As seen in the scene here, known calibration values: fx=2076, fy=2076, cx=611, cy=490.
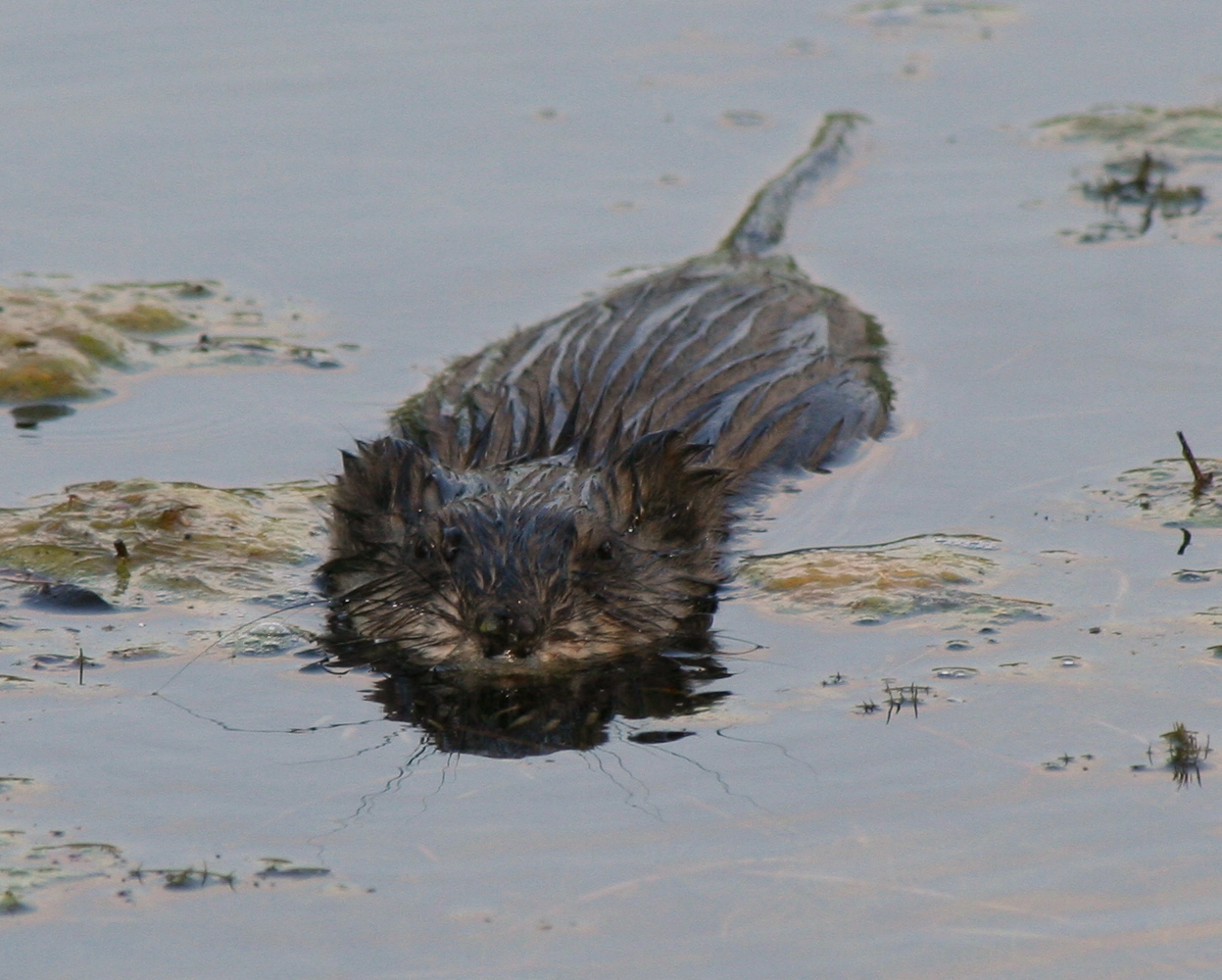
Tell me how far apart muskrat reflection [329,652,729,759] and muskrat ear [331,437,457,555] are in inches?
24.4

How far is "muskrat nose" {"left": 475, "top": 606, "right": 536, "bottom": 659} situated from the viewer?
6.83m

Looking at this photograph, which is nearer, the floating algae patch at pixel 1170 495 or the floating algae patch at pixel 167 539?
the floating algae patch at pixel 167 539

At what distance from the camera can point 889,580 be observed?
25.8 feet

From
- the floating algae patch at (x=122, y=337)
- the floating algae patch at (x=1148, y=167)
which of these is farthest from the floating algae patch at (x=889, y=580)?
the floating algae patch at (x=1148, y=167)

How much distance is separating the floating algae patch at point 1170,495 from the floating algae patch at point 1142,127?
566cm

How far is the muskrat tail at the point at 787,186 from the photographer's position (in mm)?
11951

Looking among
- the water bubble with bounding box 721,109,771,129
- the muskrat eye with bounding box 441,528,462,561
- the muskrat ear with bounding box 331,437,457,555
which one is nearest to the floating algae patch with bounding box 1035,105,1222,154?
the water bubble with bounding box 721,109,771,129

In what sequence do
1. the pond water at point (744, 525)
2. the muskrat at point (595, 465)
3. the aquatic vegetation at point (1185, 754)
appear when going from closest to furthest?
the pond water at point (744, 525), the aquatic vegetation at point (1185, 754), the muskrat at point (595, 465)

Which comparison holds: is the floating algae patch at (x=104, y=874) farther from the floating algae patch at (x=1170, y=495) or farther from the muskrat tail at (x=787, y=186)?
the muskrat tail at (x=787, y=186)

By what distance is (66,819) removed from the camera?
5.97 meters

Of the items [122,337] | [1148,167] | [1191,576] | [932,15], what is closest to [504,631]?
[1191,576]

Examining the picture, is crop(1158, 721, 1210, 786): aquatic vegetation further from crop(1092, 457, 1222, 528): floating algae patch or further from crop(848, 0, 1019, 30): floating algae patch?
crop(848, 0, 1019, 30): floating algae patch

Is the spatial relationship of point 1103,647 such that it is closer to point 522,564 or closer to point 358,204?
point 522,564

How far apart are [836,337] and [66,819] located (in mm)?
5184
